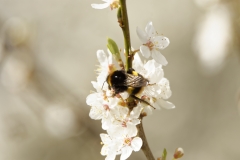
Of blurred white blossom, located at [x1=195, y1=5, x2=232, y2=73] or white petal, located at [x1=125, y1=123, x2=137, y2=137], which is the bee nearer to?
white petal, located at [x1=125, y1=123, x2=137, y2=137]

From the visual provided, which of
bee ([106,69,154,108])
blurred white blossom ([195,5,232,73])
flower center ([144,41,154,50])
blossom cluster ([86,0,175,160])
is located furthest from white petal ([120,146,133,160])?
blurred white blossom ([195,5,232,73])

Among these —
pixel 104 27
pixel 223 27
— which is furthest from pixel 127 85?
pixel 104 27

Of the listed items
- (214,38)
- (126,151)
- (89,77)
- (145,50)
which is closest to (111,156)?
(126,151)

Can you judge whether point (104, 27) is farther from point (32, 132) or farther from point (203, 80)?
point (32, 132)

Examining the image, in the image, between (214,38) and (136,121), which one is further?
(214,38)

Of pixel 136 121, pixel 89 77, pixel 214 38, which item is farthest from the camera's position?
pixel 89 77

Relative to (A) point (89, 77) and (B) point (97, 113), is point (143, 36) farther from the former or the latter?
(A) point (89, 77)
